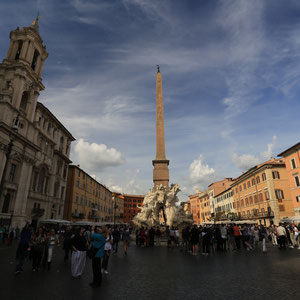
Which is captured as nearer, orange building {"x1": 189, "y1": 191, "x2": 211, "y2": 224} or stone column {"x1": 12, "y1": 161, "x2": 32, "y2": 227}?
stone column {"x1": 12, "y1": 161, "x2": 32, "y2": 227}

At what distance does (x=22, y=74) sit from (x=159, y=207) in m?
22.6

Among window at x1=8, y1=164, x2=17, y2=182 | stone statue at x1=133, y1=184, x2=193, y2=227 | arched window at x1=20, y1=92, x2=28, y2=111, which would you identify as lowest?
stone statue at x1=133, y1=184, x2=193, y2=227

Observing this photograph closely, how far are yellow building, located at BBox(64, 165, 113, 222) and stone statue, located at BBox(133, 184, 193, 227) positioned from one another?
64.3 ft

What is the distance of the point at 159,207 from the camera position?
23.7 meters

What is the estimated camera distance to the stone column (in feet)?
79.8

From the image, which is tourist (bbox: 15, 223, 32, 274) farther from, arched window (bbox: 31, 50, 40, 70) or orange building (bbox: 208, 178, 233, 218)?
orange building (bbox: 208, 178, 233, 218)

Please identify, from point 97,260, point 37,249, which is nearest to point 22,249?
point 37,249

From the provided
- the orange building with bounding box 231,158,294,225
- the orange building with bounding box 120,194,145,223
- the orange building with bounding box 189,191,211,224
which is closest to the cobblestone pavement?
the orange building with bounding box 231,158,294,225

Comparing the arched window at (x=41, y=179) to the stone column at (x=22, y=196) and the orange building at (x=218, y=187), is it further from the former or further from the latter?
the orange building at (x=218, y=187)

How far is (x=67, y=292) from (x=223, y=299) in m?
3.27

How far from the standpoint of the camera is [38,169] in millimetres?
29719

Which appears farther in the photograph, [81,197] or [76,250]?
[81,197]

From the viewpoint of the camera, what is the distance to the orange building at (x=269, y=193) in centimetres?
3347

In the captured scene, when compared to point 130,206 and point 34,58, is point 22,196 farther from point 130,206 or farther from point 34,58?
point 130,206
